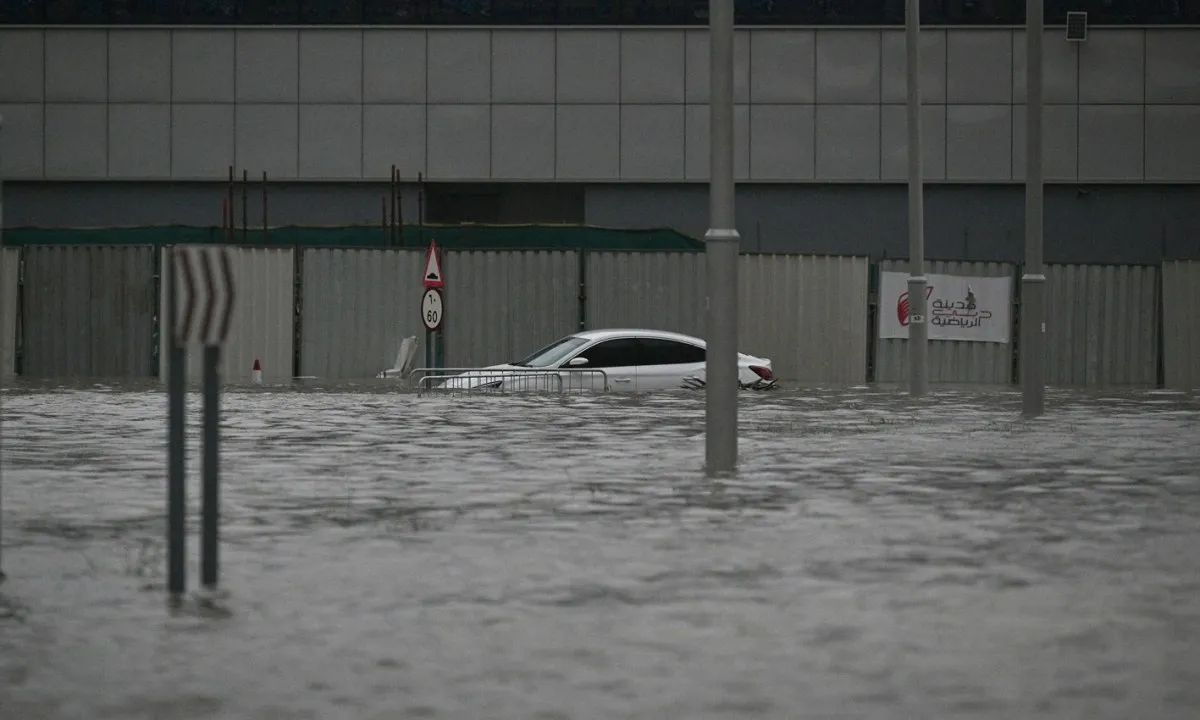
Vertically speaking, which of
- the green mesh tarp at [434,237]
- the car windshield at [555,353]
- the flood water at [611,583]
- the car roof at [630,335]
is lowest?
the flood water at [611,583]

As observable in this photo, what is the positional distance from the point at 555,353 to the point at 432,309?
2.28m

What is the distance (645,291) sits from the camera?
34.6 metres

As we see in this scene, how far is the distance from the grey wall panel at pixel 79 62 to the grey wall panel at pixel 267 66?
2.92m

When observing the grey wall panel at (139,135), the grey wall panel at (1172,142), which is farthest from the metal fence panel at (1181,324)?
the grey wall panel at (139,135)

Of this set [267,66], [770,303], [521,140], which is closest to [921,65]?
[521,140]

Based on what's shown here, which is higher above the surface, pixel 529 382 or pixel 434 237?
pixel 434 237

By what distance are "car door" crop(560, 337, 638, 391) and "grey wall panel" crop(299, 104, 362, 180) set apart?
641 inches

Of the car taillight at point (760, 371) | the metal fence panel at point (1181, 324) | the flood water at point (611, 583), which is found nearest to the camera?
the flood water at point (611, 583)

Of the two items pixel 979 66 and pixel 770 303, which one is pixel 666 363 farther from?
pixel 979 66

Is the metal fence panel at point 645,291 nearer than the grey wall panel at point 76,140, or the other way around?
the metal fence panel at point 645,291

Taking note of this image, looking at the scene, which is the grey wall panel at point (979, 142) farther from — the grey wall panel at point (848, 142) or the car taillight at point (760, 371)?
the car taillight at point (760, 371)

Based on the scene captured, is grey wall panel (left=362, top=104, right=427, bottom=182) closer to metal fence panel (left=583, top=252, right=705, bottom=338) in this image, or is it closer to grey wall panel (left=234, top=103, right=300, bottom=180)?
grey wall panel (left=234, top=103, right=300, bottom=180)

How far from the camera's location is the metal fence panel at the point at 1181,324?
35406mm

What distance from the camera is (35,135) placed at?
43.8 metres
